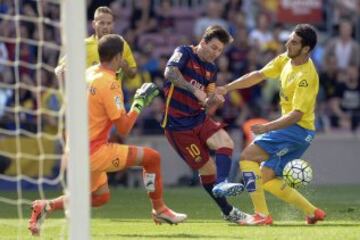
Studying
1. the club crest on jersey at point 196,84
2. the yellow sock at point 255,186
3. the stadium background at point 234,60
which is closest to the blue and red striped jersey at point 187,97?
the club crest on jersey at point 196,84

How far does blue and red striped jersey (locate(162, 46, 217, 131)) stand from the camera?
11.8 m

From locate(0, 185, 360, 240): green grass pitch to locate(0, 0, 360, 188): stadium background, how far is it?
2.91 m

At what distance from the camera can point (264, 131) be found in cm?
1097

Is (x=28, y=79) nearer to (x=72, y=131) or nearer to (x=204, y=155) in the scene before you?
(x=204, y=155)

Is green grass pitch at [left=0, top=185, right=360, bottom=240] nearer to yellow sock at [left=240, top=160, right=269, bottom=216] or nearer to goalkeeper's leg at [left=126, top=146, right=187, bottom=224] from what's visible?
goalkeeper's leg at [left=126, top=146, right=187, bottom=224]

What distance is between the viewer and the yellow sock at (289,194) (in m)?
11.4

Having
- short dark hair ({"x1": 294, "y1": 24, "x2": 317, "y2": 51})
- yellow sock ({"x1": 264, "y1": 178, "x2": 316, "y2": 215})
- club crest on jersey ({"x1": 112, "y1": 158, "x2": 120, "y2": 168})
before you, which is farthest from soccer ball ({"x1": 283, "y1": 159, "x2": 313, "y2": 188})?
club crest on jersey ({"x1": 112, "y1": 158, "x2": 120, "y2": 168})

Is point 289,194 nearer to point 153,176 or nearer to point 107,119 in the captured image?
point 153,176

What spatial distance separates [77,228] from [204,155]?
419 centimetres

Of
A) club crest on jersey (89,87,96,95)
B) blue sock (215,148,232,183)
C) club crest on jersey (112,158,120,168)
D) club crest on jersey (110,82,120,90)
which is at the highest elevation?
club crest on jersey (110,82,120,90)

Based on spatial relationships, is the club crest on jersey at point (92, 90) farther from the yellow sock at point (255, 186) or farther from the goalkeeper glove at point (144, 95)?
the yellow sock at point (255, 186)

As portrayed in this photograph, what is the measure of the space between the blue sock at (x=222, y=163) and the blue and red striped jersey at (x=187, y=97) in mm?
521

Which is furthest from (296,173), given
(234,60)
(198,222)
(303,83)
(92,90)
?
(234,60)

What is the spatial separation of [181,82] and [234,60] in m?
8.79
